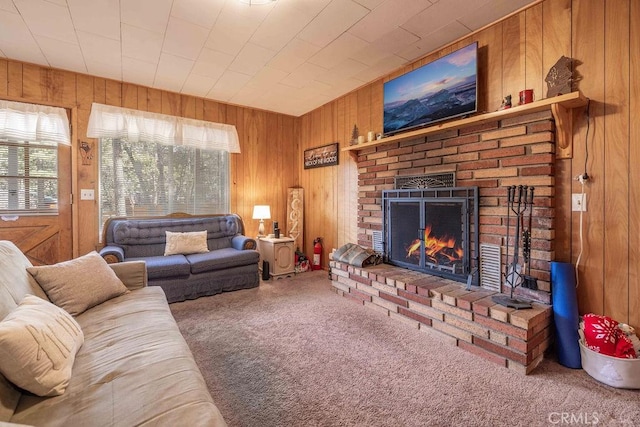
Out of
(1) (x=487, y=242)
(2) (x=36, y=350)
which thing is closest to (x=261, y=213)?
(1) (x=487, y=242)

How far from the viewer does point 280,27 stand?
2.55 meters

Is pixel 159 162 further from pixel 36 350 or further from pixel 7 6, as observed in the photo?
pixel 36 350

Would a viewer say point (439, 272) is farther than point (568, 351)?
Yes

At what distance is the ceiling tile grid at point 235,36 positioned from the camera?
2297 millimetres

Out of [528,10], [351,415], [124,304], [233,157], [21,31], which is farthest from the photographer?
[233,157]

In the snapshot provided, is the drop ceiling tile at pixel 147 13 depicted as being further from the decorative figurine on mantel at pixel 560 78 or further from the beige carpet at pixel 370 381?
the decorative figurine on mantel at pixel 560 78

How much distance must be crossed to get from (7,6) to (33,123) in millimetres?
1349

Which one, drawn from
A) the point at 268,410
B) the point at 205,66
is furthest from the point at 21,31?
the point at 268,410

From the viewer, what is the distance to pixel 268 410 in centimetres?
154

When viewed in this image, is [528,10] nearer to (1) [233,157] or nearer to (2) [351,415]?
(2) [351,415]

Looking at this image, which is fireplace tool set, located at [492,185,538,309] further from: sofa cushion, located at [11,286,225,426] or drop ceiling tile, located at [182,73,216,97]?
drop ceiling tile, located at [182,73,216,97]

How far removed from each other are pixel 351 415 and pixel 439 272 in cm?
171

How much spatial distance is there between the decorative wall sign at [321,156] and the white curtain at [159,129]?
1.14 meters

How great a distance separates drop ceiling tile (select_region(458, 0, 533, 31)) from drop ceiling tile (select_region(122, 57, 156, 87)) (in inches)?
126
